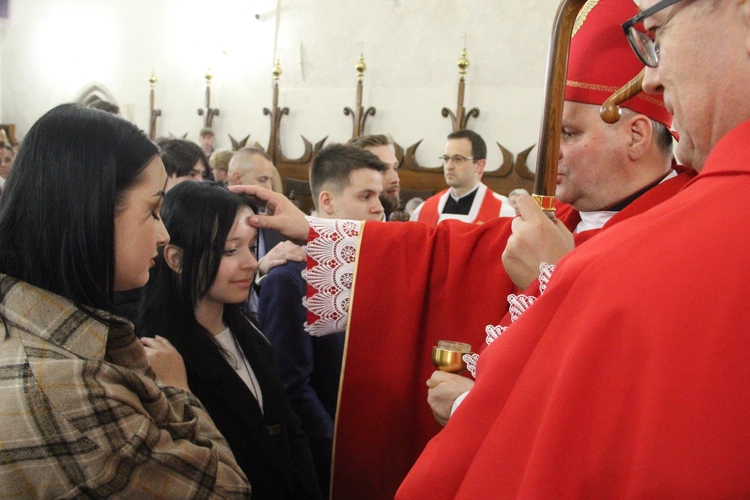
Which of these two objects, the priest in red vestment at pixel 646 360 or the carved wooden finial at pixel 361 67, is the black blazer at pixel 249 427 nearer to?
the priest in red vestment at pixel 646 360


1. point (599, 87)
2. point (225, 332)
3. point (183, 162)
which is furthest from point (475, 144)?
point (225, 332)

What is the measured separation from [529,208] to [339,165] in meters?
1.69

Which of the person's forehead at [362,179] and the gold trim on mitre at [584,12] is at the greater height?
the gold trim on mitre at [584,12]

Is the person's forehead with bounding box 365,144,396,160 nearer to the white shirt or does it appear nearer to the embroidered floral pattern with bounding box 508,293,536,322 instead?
the white shirt

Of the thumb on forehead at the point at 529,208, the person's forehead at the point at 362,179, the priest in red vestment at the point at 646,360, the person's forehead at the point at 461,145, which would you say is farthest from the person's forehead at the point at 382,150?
the priest in red vestment at the point at 646,360

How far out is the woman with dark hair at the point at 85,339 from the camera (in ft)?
3.57

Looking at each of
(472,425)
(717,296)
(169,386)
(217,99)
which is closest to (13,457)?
(169,386)

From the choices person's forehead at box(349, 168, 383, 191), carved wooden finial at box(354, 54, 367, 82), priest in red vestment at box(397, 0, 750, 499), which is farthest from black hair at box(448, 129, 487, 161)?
priest in red vestment at box(397, 0, 750, 499)

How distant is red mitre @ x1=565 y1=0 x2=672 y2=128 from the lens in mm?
1884

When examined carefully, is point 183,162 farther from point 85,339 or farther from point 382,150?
point 85,339

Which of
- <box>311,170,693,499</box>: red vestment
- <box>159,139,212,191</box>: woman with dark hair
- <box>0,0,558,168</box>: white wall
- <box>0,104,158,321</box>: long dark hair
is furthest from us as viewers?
<box>0,0,558,168</box>: white wall

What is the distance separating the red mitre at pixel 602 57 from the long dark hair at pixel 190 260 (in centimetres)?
109

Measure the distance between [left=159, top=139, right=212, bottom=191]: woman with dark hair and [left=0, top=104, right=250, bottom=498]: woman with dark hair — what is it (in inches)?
92.7

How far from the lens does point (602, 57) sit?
6.30ft
